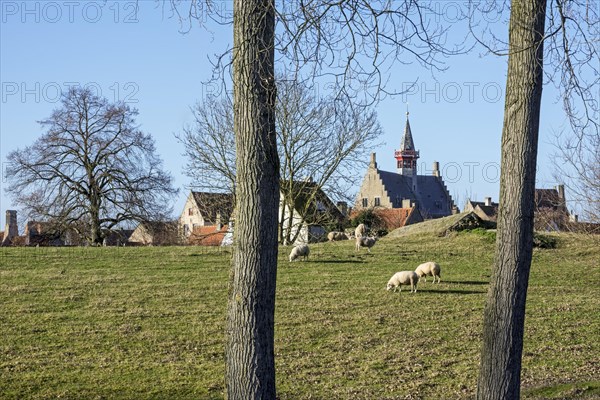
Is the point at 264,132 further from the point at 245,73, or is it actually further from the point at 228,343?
the point at 228,343

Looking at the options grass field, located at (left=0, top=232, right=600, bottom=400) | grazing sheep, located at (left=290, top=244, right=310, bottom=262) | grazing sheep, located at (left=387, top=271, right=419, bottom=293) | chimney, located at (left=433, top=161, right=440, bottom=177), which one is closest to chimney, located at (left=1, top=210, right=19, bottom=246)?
grass field, located at (left=0, top=232, right=600, bottom=400)

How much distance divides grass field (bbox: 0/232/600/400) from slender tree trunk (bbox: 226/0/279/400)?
Answer: 4673 mm

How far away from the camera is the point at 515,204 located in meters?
8.02

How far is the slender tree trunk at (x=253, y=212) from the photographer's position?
673cm

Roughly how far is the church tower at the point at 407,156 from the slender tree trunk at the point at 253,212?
4374 inches

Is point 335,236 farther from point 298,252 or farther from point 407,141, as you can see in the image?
point 407,141

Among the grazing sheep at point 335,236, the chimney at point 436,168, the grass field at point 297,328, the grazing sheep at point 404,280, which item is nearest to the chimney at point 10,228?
the grazing sheep at point 335,236

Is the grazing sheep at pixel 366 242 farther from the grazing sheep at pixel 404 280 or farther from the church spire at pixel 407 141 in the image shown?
the church spire at pixel 407 141

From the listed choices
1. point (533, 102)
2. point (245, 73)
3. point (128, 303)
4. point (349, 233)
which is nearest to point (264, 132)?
point (245, 73)

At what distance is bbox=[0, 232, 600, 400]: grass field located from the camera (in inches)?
470

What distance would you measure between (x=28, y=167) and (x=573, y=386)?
39.6 metres

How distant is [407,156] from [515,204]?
4551 inches

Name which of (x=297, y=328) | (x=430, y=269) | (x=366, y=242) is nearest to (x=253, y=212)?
(x=297, y=328)

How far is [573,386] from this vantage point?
11.2 m
